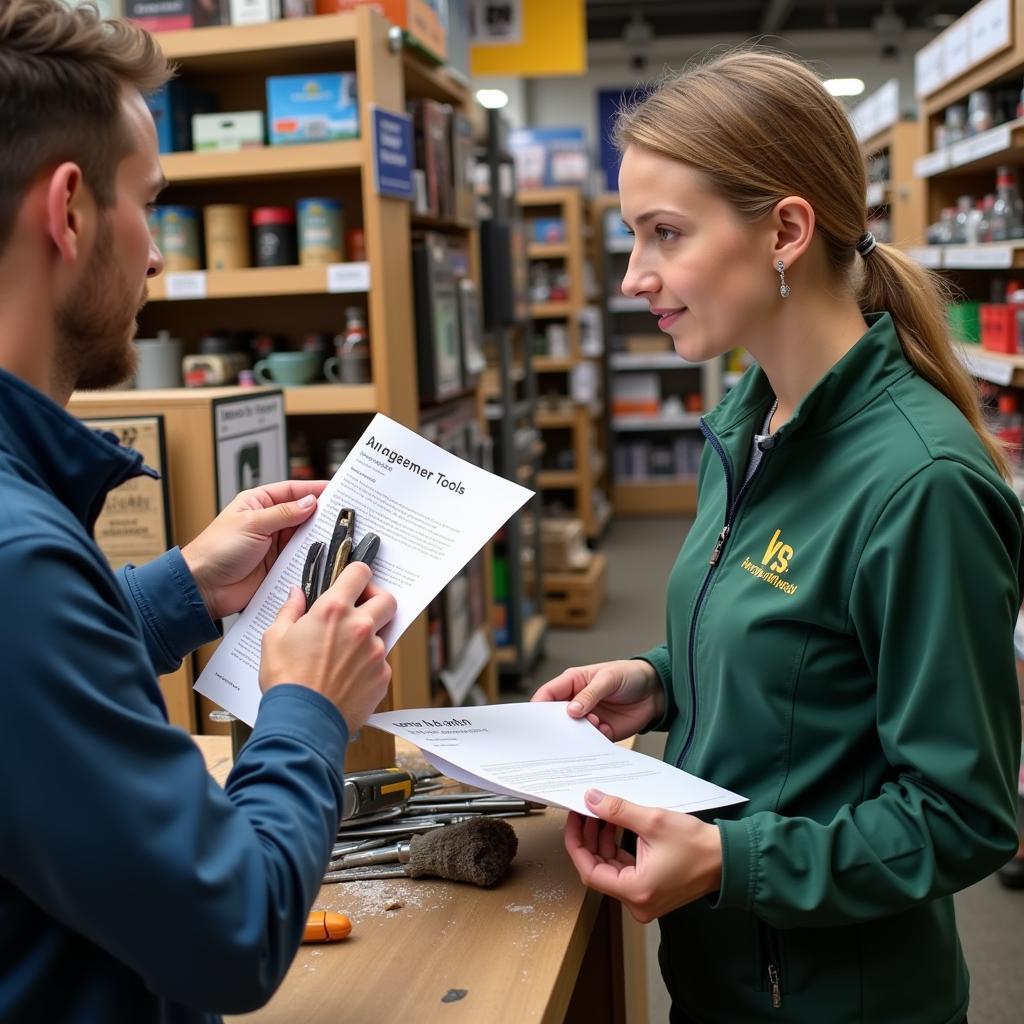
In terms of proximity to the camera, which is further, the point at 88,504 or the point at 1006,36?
the point at 1006,36

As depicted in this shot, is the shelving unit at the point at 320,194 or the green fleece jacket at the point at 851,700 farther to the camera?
the shelving unit at the point at 320,194

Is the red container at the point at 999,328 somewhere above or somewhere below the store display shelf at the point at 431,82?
below

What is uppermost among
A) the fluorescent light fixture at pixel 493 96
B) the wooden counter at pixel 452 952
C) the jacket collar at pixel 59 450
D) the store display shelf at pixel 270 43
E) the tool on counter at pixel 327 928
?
the fluorescent light fixture at pixel 493 96

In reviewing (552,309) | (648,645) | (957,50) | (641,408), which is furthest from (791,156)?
(641,408)

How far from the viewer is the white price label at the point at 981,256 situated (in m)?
3.23

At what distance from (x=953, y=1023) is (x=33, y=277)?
3.97 feet

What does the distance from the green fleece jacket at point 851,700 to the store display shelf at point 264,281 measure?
223 cm

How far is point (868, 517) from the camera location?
115cm

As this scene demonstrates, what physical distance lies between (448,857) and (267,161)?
2652mm

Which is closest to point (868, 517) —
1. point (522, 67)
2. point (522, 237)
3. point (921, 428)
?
point (921, 428)

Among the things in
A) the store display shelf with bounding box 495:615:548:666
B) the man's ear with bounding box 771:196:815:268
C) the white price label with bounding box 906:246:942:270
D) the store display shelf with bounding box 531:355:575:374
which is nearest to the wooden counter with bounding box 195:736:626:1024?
the man's ear with bounding box 771:196:815:268

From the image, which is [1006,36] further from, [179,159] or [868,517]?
[868,517]

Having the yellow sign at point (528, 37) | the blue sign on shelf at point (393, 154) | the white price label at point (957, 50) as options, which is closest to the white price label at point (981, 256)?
the white price label at point (957, 50)

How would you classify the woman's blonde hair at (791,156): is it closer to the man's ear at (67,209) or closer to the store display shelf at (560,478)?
the man's ear at (67,209)
